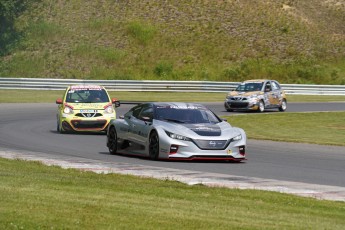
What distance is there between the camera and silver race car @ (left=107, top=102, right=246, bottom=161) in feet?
65.0

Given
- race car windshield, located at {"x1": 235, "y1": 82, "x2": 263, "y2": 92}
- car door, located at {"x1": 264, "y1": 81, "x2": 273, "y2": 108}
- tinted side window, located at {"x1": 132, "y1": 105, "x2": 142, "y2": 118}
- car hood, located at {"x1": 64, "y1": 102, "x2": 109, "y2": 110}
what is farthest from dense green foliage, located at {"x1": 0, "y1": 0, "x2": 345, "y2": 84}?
tinted side window, located at {"x1": 132, "y1": 105, "x2": 142, "y2": 118}

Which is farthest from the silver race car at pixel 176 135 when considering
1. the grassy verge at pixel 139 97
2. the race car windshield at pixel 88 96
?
the grassy verge at pixel 139 97

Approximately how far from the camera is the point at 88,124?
28266 millimetres

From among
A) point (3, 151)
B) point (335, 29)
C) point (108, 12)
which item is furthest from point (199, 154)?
point (335, 29)

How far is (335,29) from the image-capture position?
3095 inches

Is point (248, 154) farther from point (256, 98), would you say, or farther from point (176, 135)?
point (256, 98)

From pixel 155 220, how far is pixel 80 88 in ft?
66.4

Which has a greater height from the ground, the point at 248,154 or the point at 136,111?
the point at 136,111

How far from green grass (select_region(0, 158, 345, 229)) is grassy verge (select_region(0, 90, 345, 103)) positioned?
1334 inches

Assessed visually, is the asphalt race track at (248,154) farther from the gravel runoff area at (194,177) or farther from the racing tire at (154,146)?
the gravel runoff area at (194,177)

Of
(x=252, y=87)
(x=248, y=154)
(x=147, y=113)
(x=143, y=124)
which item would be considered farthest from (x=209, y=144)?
(x=252, y=87)

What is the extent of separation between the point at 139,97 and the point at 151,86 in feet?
16.1

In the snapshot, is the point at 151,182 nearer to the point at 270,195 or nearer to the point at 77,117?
the point at 270,195

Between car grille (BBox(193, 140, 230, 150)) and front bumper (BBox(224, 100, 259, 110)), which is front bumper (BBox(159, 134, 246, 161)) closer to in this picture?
car grille (BBox(193, 140, 230, 150))
